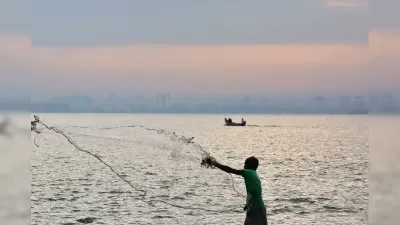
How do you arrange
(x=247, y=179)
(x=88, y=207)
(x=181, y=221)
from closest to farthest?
(x=247, y=179) → (x=181, y=221) → (x=88, y=207)

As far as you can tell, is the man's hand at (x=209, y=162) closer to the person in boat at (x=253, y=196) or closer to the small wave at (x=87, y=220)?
the person in boat at (x=253, y=196)

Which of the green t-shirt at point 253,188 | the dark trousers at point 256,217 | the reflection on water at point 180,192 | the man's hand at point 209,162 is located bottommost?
the reflection on water at point 180,192

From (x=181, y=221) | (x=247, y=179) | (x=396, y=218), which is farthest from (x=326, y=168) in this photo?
(x=247, y=179)

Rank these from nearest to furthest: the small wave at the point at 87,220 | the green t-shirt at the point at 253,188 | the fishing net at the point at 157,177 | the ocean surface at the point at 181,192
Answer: the green t-shirt at the point at 253,188 < the fishing net at the point at 157,177 < the ocean surface at the point at 181,192 < the small wave at the point at 87,220

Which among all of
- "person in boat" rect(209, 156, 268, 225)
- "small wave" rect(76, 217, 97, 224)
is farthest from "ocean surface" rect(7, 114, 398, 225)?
"person in boat" rect(209, 156, 268, 225)

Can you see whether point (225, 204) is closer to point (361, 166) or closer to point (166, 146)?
point (166, 146)

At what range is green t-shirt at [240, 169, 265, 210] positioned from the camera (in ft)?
31.7

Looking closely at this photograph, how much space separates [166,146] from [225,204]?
15643 mm

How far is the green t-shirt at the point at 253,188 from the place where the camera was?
31.7 ft

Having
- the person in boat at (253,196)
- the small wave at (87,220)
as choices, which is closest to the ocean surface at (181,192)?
the small wave at (87,220)

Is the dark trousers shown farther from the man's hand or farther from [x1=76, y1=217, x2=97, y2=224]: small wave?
[x1=76, y1=217, x2=97, y2=224]: small wave

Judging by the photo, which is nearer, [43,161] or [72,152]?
[43,161]

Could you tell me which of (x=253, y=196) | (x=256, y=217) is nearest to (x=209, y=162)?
(x=253, y=196)

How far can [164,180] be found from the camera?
4416 cm
